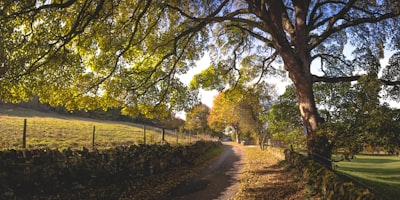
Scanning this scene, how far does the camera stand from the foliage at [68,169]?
A: 6.84 metres

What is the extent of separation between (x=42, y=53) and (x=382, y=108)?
9864 millimetres

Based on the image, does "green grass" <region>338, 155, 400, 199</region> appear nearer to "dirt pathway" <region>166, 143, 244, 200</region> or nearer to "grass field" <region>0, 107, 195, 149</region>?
"dirt pathway" <region>166, 143, 244, 200</region>

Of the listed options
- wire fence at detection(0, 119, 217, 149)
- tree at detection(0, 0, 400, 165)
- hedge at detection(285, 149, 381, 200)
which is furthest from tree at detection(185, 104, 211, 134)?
hedge at detection(285, 149, 381, 200)

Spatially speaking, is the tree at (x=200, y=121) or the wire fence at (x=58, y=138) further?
the tree at (x=200, y=121)

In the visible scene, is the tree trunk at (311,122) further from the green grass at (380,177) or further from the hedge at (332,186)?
the green grass at (380,177)

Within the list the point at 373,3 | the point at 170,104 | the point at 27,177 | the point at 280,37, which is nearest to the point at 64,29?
the point at 27,177

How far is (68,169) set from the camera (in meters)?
8.01

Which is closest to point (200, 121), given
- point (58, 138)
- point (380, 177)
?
point (58, 138)

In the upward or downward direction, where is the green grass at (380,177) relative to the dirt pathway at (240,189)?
downward

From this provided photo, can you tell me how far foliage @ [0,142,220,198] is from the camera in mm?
6844

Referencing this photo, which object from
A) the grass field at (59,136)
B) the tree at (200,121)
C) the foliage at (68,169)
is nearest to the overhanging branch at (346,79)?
the foliage at (68,169)

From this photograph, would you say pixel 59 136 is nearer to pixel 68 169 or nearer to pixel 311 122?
pixel 68 169

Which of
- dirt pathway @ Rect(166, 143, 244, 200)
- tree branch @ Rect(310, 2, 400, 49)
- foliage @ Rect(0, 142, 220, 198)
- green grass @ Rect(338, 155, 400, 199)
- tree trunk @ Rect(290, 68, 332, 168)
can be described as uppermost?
tree branch @ Rect(310, 2, 400, 49)

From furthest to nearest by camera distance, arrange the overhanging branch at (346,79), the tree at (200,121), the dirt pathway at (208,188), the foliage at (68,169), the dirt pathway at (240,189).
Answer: the tree at (200,121) < the overhanging branch at (346,79) < the dirt pathway at (208,188) < the dirt pathway at (240,189) < the foliage at (68,169)
